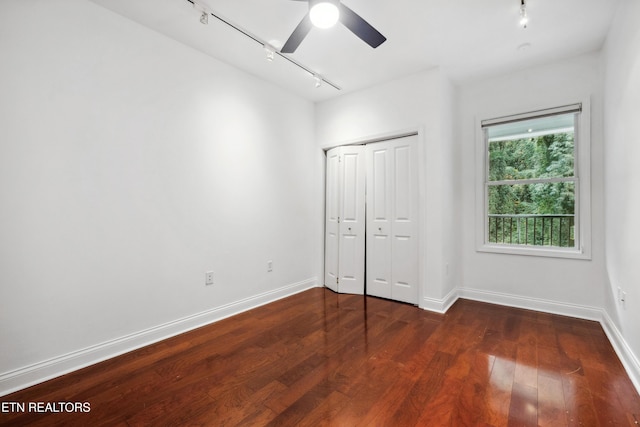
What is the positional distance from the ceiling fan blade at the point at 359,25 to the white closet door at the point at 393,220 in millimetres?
1619

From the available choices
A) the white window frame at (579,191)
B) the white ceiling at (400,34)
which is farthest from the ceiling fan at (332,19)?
the white window frame at (579,191)

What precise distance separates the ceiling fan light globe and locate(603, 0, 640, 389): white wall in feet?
6.72

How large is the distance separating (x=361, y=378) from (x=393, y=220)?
2102 mm

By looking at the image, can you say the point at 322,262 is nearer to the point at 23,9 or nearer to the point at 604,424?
the point at 604,424

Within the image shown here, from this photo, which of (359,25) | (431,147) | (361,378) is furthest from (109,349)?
(431,147)

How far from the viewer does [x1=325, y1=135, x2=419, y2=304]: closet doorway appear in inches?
141

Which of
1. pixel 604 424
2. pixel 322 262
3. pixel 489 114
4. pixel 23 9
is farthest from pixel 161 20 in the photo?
pixel 604 424

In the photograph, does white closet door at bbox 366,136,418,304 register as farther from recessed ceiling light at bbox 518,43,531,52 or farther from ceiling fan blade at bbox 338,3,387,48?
ceiling fan blade at bbox 338,3,387,48

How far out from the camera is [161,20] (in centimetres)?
250

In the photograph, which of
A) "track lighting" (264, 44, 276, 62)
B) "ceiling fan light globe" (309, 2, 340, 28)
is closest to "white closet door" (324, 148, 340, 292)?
"track lighting" (264, 44, 276, 62)

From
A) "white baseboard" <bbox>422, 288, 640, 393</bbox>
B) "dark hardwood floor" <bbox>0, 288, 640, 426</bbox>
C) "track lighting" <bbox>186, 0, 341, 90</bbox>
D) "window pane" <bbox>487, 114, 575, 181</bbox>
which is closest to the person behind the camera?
"dark hardwood floor" <bbox>0, 288, 640, 426</bbox>

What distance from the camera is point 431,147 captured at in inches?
133

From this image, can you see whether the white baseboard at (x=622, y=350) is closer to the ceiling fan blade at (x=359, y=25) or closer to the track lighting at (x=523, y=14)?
the track lighting at (x=523, y=14)

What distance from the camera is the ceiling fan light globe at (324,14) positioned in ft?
6.04
